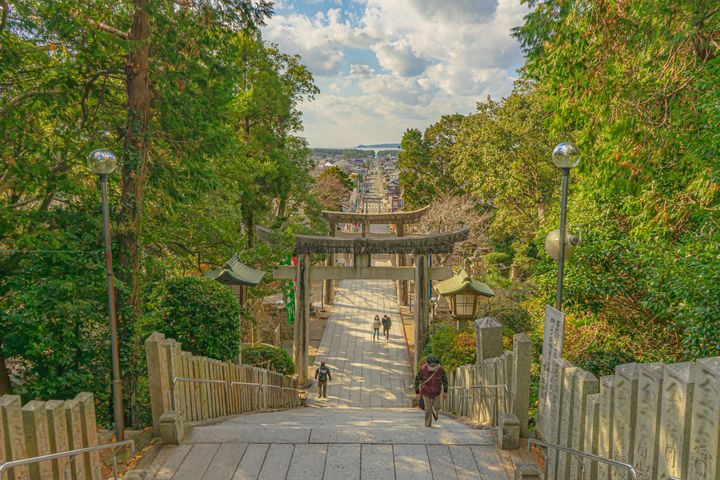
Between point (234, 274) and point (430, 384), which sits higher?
point (234, 274)

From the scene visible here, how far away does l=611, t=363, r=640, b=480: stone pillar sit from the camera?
307cm

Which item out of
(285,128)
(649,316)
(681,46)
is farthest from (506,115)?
(649,316)

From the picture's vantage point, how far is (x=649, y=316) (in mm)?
6977

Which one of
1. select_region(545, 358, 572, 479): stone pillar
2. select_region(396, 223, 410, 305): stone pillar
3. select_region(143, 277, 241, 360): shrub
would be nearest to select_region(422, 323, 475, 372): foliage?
select_region(143, 277, 241, 360): shrub

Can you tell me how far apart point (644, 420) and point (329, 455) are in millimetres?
3090

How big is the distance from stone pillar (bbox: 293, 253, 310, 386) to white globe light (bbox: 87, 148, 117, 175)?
327 inches

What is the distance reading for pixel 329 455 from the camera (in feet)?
16.0

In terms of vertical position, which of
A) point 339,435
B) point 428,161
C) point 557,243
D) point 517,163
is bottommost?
point 339,435

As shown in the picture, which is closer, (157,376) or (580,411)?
(580,411)

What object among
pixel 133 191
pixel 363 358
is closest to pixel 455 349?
pixel 363 358

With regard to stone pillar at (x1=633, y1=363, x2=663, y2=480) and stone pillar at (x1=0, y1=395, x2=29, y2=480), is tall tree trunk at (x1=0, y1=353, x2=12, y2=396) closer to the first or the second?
stone pillar at (x1=0, y1=395, x2=29, y2=480)

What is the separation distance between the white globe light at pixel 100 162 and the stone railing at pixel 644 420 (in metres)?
5.04

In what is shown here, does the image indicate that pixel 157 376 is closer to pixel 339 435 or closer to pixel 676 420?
pixel 339 435

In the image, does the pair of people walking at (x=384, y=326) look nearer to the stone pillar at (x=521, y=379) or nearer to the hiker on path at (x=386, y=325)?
the hiker on path at (x=386, y=325)
